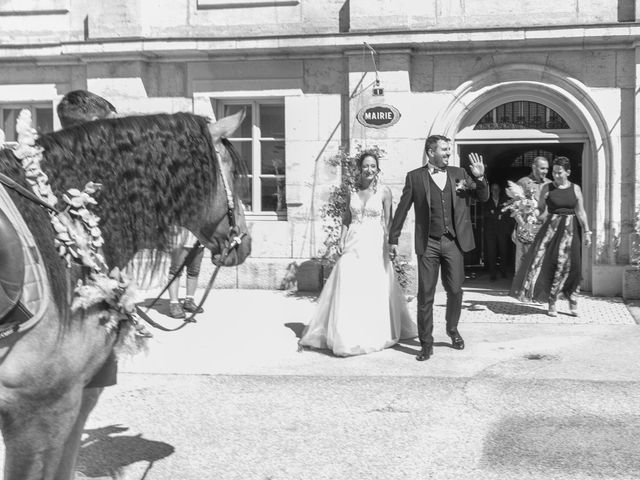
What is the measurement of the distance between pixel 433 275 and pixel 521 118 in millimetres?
4696

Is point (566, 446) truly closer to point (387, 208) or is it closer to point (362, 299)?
point (362, 299)

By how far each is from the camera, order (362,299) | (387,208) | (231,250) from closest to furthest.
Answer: (231,250) → (362,299) → (387,208)

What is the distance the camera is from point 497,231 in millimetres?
13844

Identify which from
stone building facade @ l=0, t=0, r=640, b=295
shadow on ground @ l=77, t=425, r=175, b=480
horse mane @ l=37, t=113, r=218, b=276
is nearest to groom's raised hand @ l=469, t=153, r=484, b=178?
stone building facade @ l=0, t=0, r=640, b=295

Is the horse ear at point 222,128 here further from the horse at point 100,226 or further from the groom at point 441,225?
Answer: the groom at point 441,225

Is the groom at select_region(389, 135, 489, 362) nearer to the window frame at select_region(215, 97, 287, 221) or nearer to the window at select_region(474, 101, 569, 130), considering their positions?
the window at select_region(474, 101, 569, 130)

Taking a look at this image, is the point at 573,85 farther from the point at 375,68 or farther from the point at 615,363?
the point at 615,363

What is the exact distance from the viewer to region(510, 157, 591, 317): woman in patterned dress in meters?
9.48

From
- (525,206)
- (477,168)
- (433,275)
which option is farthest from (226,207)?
(525,206)

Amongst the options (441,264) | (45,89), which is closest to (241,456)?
(441,264)

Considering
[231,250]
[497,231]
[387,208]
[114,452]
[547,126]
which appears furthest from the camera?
[497,231]

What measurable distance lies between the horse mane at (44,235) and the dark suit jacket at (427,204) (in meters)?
5.01

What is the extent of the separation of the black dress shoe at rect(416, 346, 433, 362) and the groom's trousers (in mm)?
44

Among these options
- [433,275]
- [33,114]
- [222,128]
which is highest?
[33,114]
